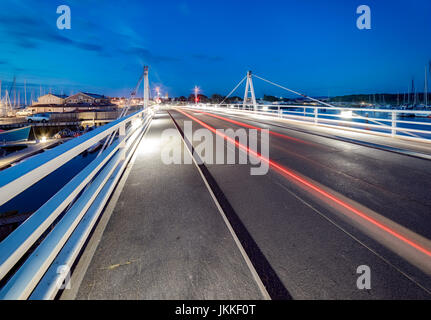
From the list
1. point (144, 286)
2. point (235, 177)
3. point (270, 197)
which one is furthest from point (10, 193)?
point (235, 177)

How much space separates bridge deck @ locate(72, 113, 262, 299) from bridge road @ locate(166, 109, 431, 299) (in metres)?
0.46

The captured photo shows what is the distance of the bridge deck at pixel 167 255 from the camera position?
218 centimetres

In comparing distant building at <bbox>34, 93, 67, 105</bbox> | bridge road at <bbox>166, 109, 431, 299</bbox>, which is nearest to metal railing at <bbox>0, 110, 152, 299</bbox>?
bridge road at <bbox>166, 109, 431, 299</bbox>

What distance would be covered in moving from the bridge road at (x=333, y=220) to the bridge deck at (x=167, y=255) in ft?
1.51

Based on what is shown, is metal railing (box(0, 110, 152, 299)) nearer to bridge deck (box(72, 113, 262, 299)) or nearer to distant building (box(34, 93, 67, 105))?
bridge deck (box(72, 113, 262, 299))

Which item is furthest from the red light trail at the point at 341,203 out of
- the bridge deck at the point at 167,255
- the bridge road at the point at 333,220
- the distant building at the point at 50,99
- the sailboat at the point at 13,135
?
the distant building at the point at 50,99

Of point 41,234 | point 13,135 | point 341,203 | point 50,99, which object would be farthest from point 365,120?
point 50,99

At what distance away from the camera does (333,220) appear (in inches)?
137

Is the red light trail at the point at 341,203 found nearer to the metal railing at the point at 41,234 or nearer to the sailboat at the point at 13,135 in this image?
the metal railing at the point at 41,234

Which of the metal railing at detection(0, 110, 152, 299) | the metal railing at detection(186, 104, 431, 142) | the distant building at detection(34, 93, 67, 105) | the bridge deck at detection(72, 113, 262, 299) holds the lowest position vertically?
the bridge deck at detection(72, 113, 262, 299)

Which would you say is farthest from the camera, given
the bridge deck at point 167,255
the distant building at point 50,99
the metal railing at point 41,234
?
the distant building at point 50,99

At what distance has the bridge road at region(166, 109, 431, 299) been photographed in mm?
2270

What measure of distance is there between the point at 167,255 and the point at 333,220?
2445 millimetres
